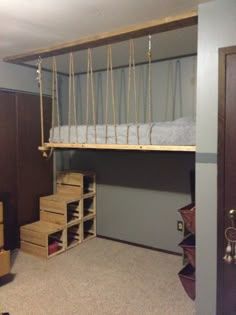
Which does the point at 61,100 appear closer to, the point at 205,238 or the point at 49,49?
the point at 49,49

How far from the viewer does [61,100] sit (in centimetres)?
413

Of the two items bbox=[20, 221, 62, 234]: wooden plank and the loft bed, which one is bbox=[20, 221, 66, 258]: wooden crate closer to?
bbox=[20, 221, 62, 234]: wooden plank

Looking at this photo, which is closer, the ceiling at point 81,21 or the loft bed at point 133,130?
the ceiling at point 81,21

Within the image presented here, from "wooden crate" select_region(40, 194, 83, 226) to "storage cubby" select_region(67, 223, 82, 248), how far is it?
0.12 m

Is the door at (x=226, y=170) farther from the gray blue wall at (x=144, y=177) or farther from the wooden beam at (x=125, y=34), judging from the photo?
the gray blue wall at (x=144, y=177)

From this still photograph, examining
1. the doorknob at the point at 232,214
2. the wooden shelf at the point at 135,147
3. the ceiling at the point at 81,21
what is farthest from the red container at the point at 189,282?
the ceiling at the point at 81,21

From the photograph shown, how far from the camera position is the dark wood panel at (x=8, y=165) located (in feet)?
10.9

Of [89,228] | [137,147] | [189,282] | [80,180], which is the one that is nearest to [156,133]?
[137,147]

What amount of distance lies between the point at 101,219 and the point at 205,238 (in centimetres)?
221

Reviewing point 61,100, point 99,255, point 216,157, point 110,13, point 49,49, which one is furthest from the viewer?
point 61,100

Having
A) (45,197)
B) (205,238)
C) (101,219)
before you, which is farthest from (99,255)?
(205,238)

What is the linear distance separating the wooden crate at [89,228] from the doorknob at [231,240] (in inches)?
92.6

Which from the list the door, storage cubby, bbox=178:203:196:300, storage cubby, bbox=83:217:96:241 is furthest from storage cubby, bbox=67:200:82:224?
the door

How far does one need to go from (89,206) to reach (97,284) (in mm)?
1368
